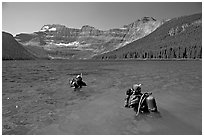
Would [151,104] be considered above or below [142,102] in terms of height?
below

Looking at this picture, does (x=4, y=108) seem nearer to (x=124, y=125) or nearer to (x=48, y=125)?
(x=48, y=125)

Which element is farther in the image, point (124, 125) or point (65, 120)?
point (65, 120)

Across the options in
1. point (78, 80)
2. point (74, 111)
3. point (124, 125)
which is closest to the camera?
point (124, 125)

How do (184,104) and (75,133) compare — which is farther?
(184,104)

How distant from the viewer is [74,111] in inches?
557

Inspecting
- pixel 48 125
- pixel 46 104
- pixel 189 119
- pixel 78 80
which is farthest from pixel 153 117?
pixel 78 80

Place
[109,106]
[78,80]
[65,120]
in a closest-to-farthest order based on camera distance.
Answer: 1. [65,120]
2. [109,106]
3. [78,80]

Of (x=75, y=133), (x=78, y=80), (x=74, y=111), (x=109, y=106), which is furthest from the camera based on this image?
(x=78, y=80)

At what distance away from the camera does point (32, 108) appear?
14953 mm

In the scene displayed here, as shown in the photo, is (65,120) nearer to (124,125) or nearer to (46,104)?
(124,125)

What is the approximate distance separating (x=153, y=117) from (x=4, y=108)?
1055cm

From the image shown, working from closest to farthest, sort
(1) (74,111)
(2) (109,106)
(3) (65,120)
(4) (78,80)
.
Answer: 1. (3) (65,120)
2. (1) (74,111)
3. (2) (109,106)
4. (4) (78,80)

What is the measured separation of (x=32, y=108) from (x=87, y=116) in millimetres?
4675

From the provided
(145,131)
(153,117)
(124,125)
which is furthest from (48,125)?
(153,117)
